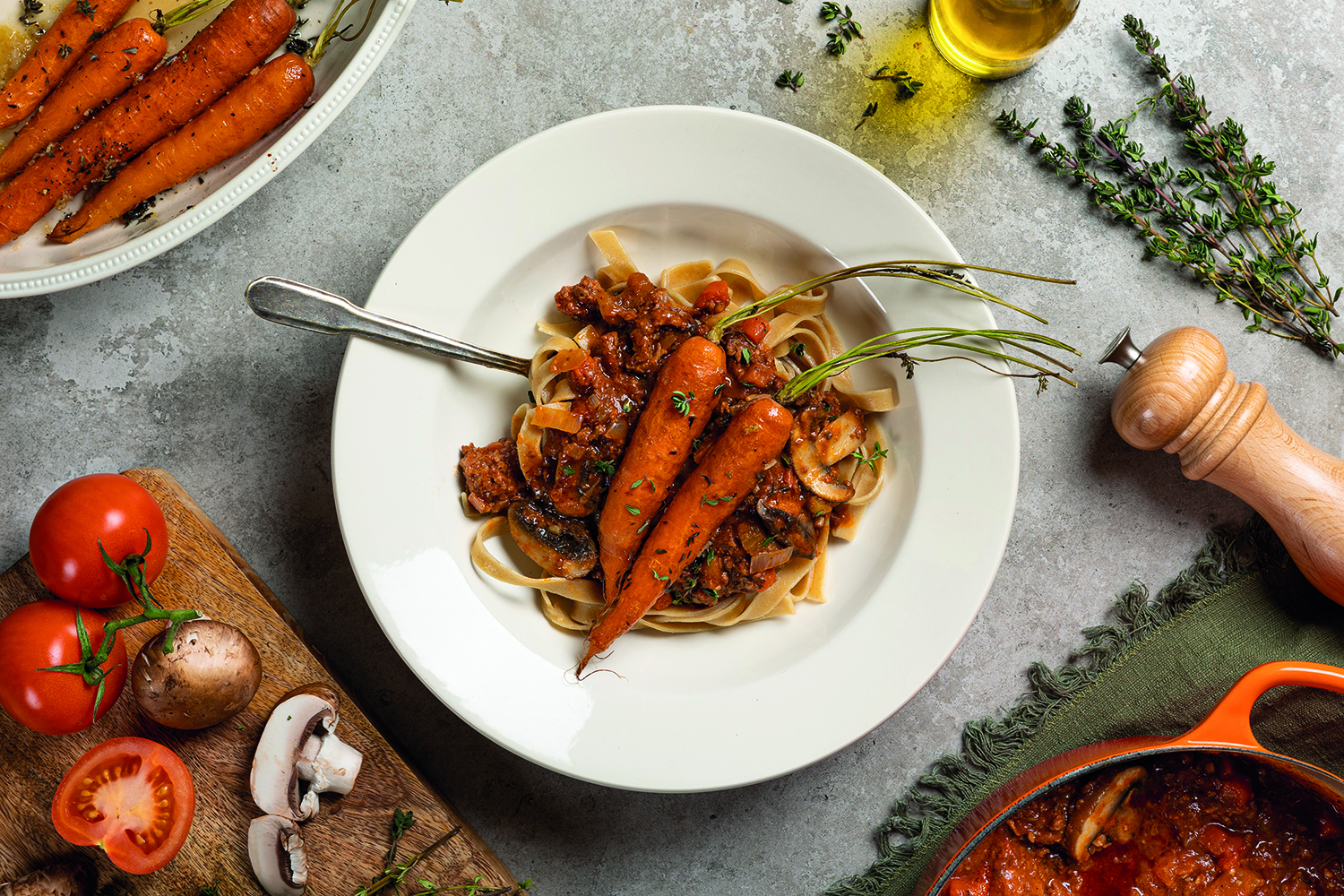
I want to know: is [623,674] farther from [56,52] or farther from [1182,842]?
[56,52]

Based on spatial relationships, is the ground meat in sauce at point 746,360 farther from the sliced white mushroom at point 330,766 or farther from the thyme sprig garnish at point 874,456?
the sliced white mushroom at point 330,766

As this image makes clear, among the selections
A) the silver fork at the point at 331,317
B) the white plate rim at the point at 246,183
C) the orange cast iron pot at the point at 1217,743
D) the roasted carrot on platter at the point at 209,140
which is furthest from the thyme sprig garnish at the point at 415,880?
the roasted carrot on platter at the point at 209,140

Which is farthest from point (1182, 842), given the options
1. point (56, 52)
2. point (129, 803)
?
point (56, 52)

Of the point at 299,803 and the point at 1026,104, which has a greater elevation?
the point at 1026,104

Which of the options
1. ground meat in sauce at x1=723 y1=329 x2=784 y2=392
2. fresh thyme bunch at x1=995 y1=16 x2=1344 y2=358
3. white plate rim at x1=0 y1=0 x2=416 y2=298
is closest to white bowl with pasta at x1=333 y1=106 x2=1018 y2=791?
ground meat in sauce at x1=723 y1=329 x2=784 y2=392

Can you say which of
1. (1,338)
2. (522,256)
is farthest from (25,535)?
(522,256)

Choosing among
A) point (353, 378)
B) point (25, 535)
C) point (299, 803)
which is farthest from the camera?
point (25, 535)

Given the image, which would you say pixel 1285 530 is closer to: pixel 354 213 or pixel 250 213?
pixel 354 213
